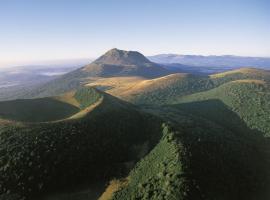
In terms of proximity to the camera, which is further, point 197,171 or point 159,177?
point 197,171

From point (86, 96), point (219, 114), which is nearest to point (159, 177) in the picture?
point (86, 96)

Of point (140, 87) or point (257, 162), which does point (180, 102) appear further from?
point (257, 162)

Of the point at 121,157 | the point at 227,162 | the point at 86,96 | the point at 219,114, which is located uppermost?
the point at 86,96

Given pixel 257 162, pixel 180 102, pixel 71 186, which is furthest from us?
pixel 180 102

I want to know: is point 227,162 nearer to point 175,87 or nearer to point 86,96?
point 86,96

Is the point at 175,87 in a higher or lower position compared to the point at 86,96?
lower

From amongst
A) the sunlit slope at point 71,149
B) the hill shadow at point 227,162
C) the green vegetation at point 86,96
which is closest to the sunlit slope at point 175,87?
the green vegetation at point 86,96

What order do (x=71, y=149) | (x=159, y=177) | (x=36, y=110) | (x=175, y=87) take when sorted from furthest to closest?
(x=175, y=87) < (x=36, y=110) < (x=71, y=149) < (x=159, y=177)

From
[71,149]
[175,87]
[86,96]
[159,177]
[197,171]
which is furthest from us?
[175,87]

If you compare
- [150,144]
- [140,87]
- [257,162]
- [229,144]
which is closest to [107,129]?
[150,144]
